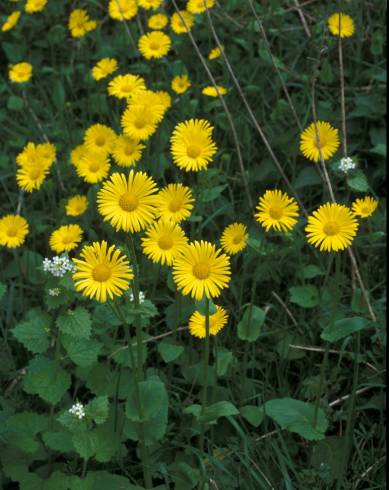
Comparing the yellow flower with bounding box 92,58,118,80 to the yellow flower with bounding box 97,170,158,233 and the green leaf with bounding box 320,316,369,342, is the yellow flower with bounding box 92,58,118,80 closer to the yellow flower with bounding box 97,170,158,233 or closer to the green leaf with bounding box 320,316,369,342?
the yellow flower with bounding box 97,170,158,233

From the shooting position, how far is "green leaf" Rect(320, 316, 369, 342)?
1938 mm

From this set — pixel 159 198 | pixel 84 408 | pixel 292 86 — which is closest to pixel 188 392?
pixel 84 408

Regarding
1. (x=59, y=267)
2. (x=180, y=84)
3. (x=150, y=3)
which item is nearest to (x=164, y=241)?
(x=59, y=267)

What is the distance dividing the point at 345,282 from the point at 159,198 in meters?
0.88

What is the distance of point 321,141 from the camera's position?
7.81 ft

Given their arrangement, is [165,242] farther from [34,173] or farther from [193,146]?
[34,173]

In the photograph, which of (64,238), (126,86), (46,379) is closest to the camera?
(46,379)

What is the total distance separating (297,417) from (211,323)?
36 centimetres

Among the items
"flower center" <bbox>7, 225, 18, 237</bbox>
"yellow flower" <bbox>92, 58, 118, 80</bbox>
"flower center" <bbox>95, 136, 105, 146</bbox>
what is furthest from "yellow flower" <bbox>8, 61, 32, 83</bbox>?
"flower center" <bbox>7, 225, 18, 237</bbox>

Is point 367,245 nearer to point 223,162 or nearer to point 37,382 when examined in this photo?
point 223,162

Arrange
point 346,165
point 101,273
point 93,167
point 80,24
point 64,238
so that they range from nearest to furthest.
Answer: point 101,273 < point 346,165 < point 64,238 < point 93,167 < point 80,24

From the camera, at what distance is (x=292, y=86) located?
3391mm

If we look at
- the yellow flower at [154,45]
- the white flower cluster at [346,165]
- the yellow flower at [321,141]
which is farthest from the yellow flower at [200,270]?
the yellow flower at [154,45]

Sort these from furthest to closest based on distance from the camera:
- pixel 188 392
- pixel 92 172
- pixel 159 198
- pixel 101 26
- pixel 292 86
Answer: pixel 101 26
pixel 292 86
pixel 92 172
pixel 188 392
pixel 159 198
